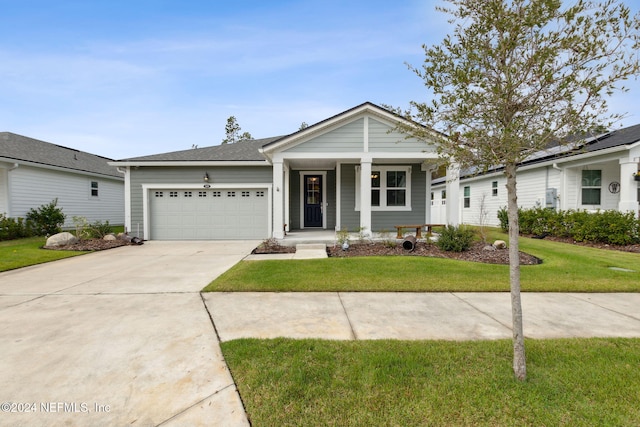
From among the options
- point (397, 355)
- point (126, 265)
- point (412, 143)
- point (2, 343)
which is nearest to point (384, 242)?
point (412, 143)

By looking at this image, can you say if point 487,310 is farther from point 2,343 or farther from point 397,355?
point 2,343

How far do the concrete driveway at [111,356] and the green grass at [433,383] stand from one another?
0.29 meters

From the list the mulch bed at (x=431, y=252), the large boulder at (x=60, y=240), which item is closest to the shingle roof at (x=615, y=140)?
the mulch bed at (x=431, y=252)

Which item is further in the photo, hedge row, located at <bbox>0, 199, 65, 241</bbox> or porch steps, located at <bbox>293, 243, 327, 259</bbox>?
hedge row, located at <bbox>0, 199, 65, 241</bbox>

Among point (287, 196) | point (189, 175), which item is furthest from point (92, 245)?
point (287, 196)

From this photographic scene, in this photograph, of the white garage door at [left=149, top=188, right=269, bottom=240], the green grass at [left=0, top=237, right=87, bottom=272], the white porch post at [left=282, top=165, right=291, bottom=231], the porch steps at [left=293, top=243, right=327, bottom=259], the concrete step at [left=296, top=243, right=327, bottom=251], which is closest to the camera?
the green grass at [left=0, top=237, right=87, bottom=272]

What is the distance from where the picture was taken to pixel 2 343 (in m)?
2.92

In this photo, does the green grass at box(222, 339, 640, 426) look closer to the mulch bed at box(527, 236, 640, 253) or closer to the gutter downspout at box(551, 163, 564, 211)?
the mulch bed at box(527, 236, 640, 253)

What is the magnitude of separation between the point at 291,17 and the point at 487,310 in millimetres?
11697

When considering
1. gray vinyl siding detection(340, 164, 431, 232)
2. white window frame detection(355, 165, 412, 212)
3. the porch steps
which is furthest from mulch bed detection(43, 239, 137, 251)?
white window frame detection(355, 165, 412, 212)

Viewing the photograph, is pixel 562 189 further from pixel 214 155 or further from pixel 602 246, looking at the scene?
pixel 214 155

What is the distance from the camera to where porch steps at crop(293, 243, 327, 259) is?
7.58 meters

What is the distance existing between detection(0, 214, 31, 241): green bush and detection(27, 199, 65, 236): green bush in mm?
405

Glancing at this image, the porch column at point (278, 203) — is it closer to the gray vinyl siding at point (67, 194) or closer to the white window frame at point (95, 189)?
the gray vinyl siding at point (67, 194)
